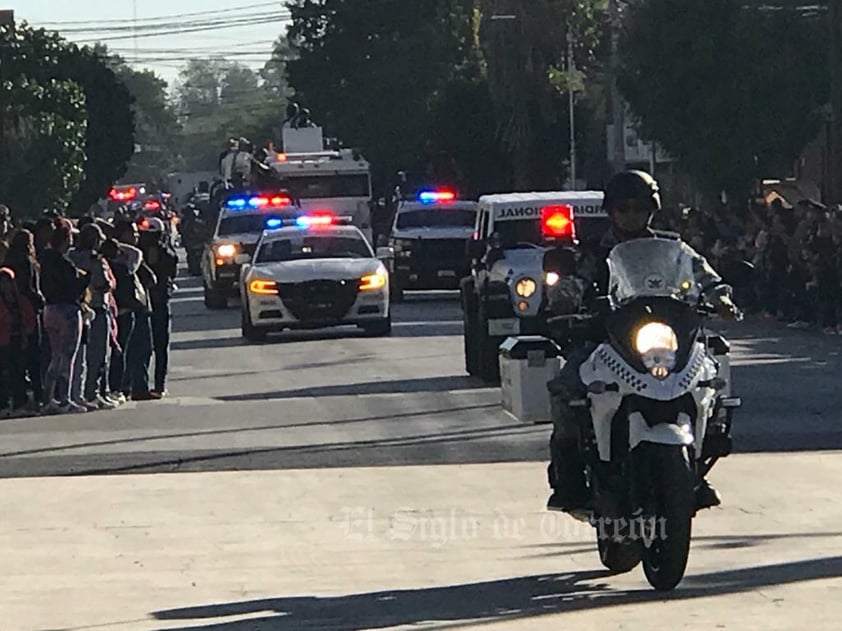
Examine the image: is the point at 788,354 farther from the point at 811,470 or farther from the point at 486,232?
the point at 811,470

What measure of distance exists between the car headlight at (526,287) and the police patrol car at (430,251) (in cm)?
1841

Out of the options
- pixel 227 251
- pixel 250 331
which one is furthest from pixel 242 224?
pixel 250 331

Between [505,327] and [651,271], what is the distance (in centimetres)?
1226

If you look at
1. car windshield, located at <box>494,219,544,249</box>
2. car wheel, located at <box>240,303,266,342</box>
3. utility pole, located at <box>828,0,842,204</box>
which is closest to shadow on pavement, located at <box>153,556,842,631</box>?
car windshield, located at <box>494,219,544,249</box>

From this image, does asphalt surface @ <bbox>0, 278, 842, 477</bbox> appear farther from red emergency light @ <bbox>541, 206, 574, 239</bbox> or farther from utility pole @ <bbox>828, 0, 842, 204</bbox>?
utility pole @ <bbox>828, 0, 842, 204</bbox>

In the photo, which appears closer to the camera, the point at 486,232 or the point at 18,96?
the point at 486,232

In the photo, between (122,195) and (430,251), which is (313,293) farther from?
(122,195)

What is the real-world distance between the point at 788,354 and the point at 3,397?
987 cm

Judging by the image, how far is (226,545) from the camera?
1194 cm

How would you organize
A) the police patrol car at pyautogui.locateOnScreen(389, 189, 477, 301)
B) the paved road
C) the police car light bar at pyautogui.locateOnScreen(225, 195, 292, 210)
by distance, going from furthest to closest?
the police car light bar at pyautogui.locateOnScreen(225, 195, 292, 210) → the police patrol car at pyautogui.locateOnScreen(389, 189, 477, 301) → the paved road

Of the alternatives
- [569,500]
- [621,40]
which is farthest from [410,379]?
[621,40]

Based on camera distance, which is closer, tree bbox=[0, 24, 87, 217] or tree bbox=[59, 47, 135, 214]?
tree bbox=[0, 24, 87, 217]

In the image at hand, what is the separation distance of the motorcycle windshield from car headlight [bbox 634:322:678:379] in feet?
0.75

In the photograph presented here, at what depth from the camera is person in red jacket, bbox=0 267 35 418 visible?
65.7 ft
